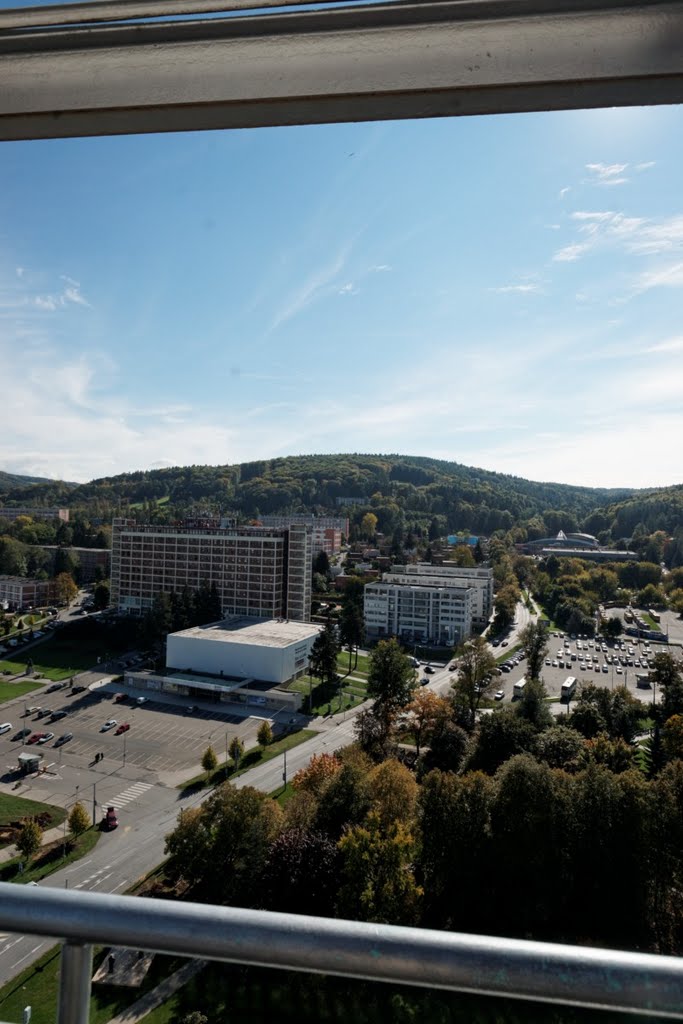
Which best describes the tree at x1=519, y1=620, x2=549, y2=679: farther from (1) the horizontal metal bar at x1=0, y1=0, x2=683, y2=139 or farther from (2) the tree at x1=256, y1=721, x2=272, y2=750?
(1) the horizontal metal bar at x1=0, y1=0, x2=683, y2=139

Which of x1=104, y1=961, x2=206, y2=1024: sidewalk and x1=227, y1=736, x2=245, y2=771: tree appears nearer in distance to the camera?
x1=104, y1=961, x2=206, y2=1024: sidewalk

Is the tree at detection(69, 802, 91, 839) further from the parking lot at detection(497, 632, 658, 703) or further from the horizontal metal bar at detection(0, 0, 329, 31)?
the parking lot at detection(497, 632, 658, 703)

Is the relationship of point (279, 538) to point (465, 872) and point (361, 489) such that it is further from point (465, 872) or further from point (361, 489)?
point (361, 489)

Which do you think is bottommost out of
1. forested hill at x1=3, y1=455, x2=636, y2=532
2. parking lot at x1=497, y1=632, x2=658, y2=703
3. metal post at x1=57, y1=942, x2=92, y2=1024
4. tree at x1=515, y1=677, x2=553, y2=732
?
parking lot at x1=497, y1=632, x2=658, y2=703

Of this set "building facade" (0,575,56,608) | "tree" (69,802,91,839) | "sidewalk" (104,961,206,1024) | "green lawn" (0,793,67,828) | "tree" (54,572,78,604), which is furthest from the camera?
"tree" (54,572,78,604)

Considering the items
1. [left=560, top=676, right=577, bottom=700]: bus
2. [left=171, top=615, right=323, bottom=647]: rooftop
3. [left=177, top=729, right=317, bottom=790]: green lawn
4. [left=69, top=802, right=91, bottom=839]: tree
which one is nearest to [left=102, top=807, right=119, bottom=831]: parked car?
[left=69, top=802, right=91, bottom=839]: tree

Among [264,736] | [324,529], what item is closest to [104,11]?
[264,736]

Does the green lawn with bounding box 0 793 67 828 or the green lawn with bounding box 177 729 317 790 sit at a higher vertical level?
the green lawn with bounding box 177 729 317 790

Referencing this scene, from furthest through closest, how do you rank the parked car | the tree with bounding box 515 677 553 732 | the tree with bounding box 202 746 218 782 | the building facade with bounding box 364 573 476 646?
the building facade with bounding box 364 573 476 646 < the tree with bounding box 202 746 218 782 < the tree with bounding box 515 677 553 732 < the parked car
